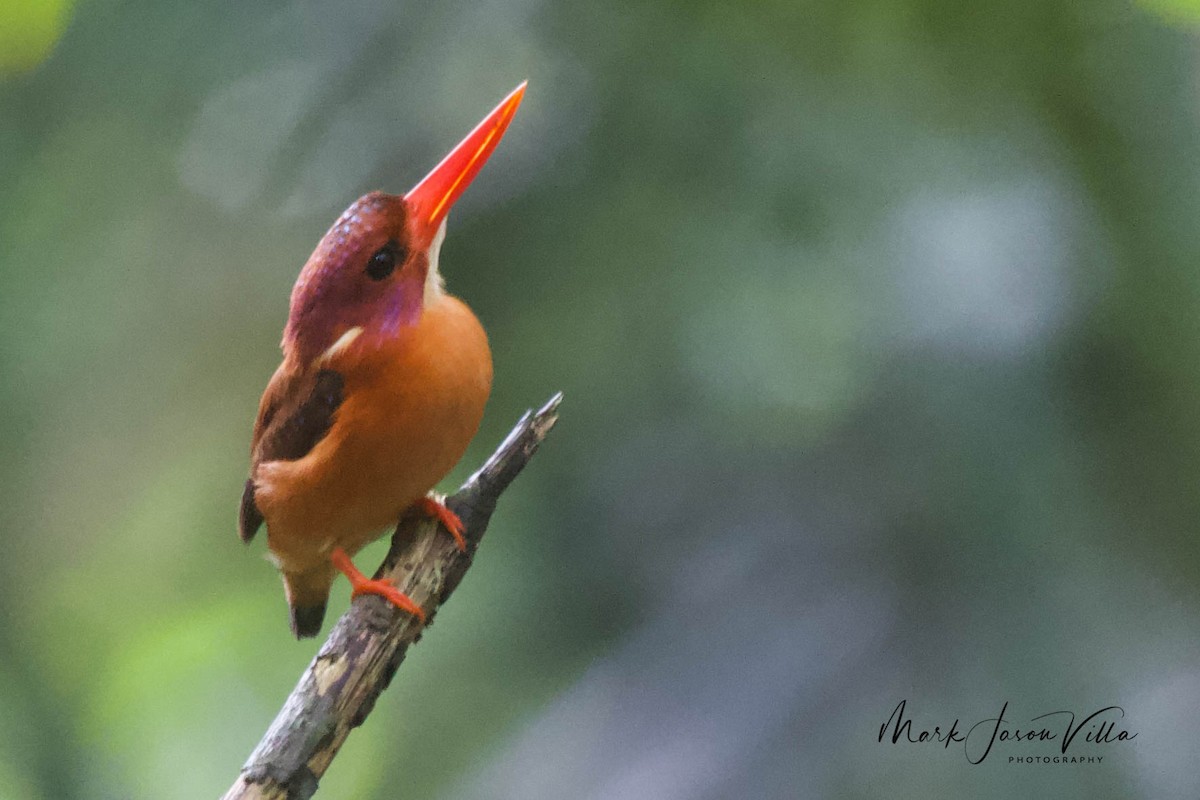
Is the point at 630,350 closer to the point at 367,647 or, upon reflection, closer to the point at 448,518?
the point at 448,518

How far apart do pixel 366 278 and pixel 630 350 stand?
398mm

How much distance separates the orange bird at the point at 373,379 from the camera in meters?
0.94

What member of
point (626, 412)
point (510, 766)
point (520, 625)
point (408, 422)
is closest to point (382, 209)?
point (408, 422)

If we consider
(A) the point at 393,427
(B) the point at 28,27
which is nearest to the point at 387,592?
(A) the point at 393,427

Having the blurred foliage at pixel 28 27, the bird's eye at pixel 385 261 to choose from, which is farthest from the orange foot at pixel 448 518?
the blurred foliage at pixel 28 27

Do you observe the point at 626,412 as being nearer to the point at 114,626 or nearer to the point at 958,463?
the point at 958,463

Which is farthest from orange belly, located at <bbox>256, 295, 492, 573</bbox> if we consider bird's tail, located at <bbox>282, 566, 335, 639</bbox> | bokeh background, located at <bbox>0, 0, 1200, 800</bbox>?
bokeh background, located at <bbox>0, 0, 1200, 800</bbox>

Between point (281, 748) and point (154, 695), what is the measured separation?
1.51ft

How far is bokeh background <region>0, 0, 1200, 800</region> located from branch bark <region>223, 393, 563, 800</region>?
211 millimetres

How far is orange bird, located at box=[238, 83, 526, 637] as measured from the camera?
3.09 feet

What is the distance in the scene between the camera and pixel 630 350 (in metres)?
1.24

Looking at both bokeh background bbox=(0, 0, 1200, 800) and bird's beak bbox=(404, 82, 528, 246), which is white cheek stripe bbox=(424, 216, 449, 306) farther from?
bokeh background bbox=(0, 0, 1200, 800)

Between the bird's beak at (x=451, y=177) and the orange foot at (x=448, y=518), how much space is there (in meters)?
0.26

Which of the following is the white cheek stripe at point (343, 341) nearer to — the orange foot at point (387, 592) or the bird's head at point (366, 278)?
the bird's head at point (366, 278)
